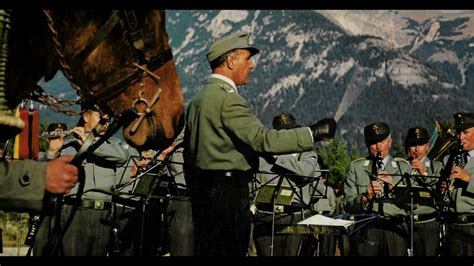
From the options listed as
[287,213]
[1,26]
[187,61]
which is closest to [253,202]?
[287,213]

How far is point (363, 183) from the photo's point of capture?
10.6 meters

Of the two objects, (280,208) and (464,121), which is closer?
(464,121)

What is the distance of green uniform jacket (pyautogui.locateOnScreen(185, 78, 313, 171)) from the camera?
20.7 ft

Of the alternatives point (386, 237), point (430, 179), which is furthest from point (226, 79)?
point (386, 237)

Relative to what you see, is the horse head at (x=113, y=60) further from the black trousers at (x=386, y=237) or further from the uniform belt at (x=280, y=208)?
the uniform belt at (x=280, y=208)

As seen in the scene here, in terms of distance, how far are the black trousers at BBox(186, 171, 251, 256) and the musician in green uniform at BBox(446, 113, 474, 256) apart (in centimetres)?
368

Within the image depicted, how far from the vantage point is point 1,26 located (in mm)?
4254

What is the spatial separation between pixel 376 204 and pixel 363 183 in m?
0.36

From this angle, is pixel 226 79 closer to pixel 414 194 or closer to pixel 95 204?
pixel 414 194

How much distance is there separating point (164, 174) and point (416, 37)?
74.6 ft

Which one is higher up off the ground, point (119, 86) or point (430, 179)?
point (119, 86)

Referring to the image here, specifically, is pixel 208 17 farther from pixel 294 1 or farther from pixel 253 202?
pixel 294 1

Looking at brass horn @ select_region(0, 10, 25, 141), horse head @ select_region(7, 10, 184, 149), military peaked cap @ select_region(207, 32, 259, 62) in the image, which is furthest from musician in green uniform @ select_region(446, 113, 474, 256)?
brass horn @ select_region(0, 10, 25, 141)

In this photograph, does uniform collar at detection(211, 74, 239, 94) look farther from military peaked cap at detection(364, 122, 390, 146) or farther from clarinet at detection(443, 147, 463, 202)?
military peaked cap at detection(364, 122, 390, 146)
